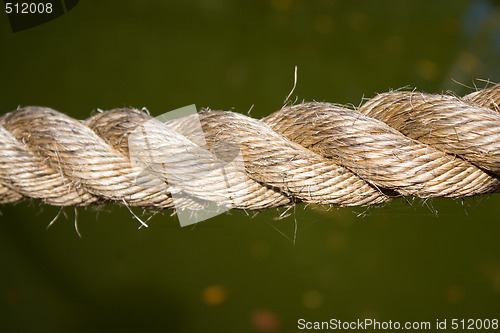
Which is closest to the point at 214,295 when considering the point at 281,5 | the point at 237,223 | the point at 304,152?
the point at 237,223

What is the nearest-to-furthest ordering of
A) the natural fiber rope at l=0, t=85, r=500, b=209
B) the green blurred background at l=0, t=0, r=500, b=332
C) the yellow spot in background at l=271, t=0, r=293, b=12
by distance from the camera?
the natural fiber rope at l=0, t=85, r=500, b=209 < the green blurred background at l=0, t=0, r=500, b=332 < the yellow spot in background at l=271, t=0, r=293, b=12

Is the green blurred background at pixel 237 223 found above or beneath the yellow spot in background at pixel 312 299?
above

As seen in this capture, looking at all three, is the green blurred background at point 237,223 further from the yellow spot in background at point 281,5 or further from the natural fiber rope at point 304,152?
the natural fiber rope at point 304,152

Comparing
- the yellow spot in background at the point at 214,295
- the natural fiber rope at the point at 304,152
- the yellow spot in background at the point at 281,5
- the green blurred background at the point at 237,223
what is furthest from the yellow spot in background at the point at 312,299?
the yellow spot in background at the point at 281,5

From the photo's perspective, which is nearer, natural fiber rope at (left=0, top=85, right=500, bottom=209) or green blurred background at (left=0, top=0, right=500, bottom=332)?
natural fiber rope at (left=0, top=85, right=500, bottom=209)

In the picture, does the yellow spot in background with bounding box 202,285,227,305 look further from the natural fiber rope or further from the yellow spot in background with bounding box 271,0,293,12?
the yellow spot in background with bounding box 271,0,293,12

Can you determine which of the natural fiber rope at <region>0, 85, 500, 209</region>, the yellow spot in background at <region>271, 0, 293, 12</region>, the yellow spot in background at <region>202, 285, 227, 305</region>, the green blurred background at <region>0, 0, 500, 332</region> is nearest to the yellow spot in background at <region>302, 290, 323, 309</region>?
the green blurred background at <region>0, 0, 500, 332</region>
